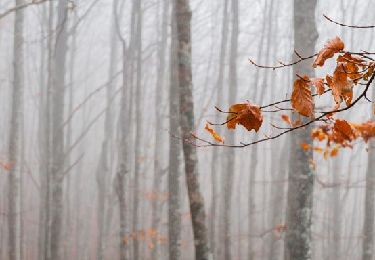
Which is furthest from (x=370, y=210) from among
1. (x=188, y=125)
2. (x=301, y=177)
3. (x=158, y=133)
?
(x=158, y=133)

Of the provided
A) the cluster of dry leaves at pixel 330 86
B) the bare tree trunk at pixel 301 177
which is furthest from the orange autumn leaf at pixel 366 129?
the cluster of dry leaves at pixel 330 86

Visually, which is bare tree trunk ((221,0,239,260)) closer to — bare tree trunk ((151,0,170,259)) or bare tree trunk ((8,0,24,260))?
bare tree trunk ((151,0,170,259))

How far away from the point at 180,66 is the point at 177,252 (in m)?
3.19

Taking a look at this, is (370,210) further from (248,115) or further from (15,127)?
(248,115)

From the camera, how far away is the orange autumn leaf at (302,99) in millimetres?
1367

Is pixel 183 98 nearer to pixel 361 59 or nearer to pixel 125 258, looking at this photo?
pixel 361 59

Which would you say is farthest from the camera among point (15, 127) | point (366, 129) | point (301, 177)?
point (15, 127)

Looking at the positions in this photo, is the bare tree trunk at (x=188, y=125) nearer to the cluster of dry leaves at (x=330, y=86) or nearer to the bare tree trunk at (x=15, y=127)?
the cluster of dry leaves at (x=330, y=86)

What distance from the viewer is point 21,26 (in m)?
8.45

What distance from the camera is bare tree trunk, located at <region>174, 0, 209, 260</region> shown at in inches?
173

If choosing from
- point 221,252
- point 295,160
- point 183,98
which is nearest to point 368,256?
point 295,160

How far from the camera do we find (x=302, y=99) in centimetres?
138

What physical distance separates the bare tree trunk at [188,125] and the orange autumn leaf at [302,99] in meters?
2.89

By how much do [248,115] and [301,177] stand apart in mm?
3639
